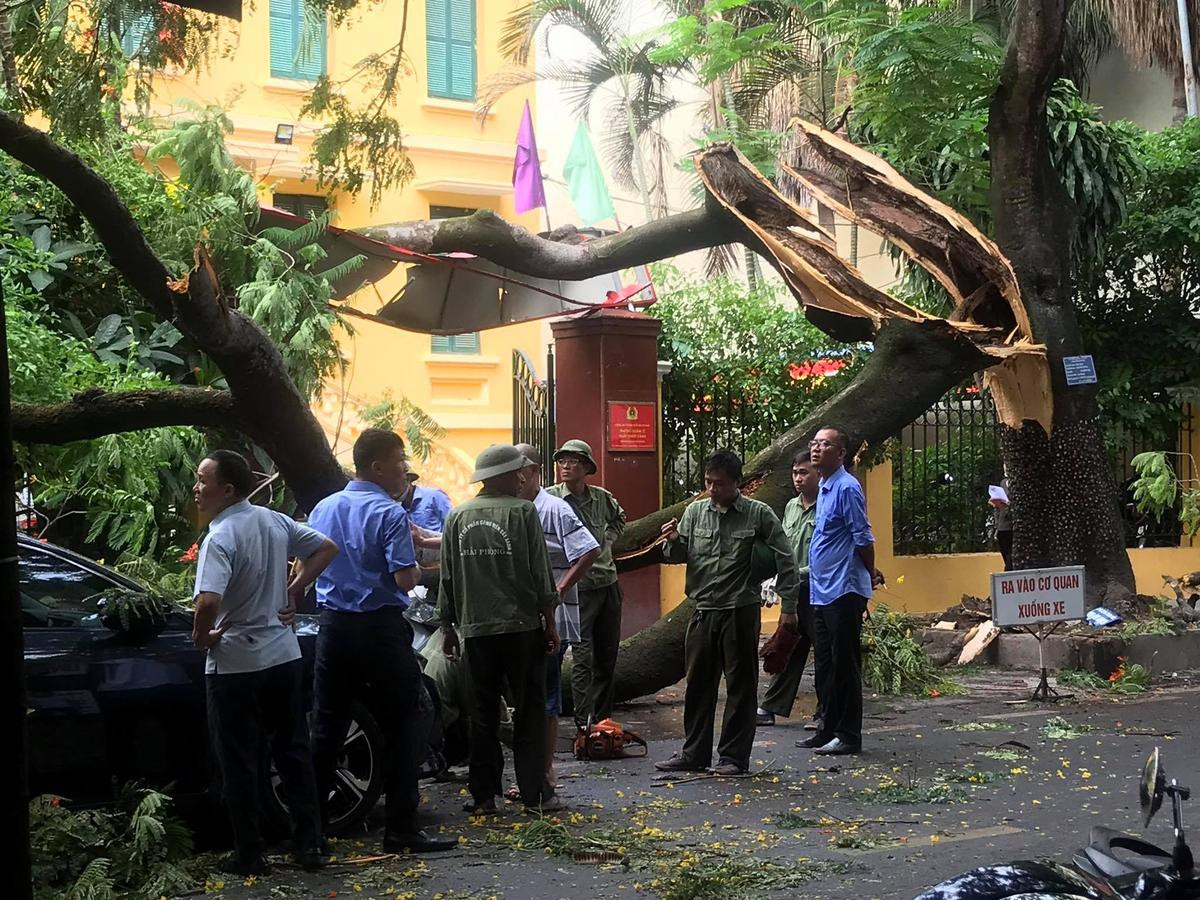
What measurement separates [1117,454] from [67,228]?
12.2m

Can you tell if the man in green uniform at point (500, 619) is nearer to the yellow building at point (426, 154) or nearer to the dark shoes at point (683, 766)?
the dark shoes at point (683, 766)

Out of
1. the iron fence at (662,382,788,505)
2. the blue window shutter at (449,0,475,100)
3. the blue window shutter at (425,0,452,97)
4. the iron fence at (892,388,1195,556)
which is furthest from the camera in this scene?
the blue window shutter at (449,0,475,100)

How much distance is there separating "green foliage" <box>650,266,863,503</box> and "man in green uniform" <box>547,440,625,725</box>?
4.93 m

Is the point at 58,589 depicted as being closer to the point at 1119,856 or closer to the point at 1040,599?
the point at 1119,856

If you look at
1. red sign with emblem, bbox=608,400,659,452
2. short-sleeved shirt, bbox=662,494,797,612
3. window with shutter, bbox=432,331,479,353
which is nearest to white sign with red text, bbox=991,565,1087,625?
short-sleeved shirt, bbox=662,494,797,612

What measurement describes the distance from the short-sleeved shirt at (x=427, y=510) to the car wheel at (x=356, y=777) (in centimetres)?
308

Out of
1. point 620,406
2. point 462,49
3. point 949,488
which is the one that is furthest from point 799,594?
point 462,49

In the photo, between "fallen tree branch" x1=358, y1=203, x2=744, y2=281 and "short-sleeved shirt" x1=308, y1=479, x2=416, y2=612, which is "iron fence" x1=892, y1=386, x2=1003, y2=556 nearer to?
"fallen tree branch" x1=358, y1=203, x2=744, y2=281

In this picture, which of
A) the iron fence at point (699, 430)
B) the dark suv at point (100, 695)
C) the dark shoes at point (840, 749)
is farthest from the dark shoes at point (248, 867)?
the iron fence at point (699, 430)

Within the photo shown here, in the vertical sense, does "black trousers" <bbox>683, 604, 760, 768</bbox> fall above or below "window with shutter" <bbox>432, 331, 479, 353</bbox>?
below

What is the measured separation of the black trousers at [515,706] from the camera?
7320mm

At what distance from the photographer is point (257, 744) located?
246 inches

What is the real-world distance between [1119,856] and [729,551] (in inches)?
197

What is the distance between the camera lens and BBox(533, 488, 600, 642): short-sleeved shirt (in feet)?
27.5
